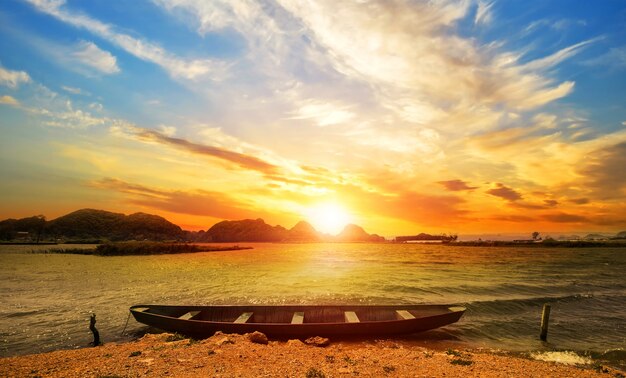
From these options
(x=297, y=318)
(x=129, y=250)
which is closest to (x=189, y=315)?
(x=297, y=318)

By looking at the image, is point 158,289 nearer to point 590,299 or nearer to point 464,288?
point 464,288

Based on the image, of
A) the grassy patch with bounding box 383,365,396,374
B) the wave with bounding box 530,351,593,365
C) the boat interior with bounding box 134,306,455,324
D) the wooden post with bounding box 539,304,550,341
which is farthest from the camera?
the boat interior with bounding box 134,306,455,324

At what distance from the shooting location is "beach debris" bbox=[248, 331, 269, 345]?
17.4 m

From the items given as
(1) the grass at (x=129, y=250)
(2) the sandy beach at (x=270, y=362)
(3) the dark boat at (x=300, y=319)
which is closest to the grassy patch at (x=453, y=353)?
(2) the sandy beach at (x=270, y=362)

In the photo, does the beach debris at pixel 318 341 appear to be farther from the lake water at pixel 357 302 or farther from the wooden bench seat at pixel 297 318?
the lake water at pixel 357 302

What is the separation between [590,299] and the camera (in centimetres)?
3359

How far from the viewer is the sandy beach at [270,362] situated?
13297 millimetres

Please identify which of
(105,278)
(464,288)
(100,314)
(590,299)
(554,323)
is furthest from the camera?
(105,278)

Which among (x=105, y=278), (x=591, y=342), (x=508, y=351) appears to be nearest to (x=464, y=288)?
(x=591, y=342)

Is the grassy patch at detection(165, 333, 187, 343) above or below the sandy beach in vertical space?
below

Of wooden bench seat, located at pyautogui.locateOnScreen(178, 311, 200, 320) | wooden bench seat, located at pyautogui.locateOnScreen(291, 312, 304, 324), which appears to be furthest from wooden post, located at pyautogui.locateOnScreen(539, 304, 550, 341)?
wooden bench seat, located at pyautogui.locateOnScreen(178, 311, 200, 320)

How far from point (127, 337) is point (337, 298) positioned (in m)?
20.3

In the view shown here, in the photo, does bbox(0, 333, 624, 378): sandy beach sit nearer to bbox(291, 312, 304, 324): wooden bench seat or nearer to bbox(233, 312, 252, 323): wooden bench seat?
bbox(233, 312, 252, 323): wooden bench seat

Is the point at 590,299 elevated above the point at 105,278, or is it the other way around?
the point at 590,299
